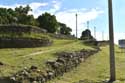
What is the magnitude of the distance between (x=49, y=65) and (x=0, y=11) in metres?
56.7

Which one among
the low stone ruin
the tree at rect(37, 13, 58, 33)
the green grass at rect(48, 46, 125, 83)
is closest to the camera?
the low stone ruin

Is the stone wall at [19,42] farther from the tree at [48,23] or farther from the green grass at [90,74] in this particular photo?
the tree at [48,23]

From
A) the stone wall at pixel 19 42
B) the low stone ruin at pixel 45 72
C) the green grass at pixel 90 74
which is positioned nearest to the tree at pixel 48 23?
the stone wall at pixel 19 42

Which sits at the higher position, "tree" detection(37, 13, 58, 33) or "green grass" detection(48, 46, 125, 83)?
"tree" detection(37, 13, 58, 33)

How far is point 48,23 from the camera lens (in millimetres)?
92250

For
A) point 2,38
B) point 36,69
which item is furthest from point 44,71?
point 2,38

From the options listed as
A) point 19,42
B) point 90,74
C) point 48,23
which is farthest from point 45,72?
point 48,23

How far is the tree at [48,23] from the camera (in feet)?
299

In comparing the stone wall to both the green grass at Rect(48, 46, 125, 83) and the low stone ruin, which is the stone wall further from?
the low stone ruin

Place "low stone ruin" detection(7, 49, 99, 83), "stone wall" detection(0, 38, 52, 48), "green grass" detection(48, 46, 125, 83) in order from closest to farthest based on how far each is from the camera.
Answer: "low stone ruin" detection(7, 49, 99, 83), "green grass" detection(48, 46, 125, 83), "stone wall" detection(0, 38, 52, 48)

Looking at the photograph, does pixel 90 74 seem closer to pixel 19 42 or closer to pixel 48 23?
pixel 19 42

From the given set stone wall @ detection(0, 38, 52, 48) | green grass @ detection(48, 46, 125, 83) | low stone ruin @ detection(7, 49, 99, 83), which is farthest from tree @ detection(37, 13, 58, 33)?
low stone ruin @ detection(7, 49, 99, 83)

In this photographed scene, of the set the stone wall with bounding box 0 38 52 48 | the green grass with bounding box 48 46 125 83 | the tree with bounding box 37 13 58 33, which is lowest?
the green grass with bounding box 48 46 125 83

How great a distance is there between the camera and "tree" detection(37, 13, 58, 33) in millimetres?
91156
